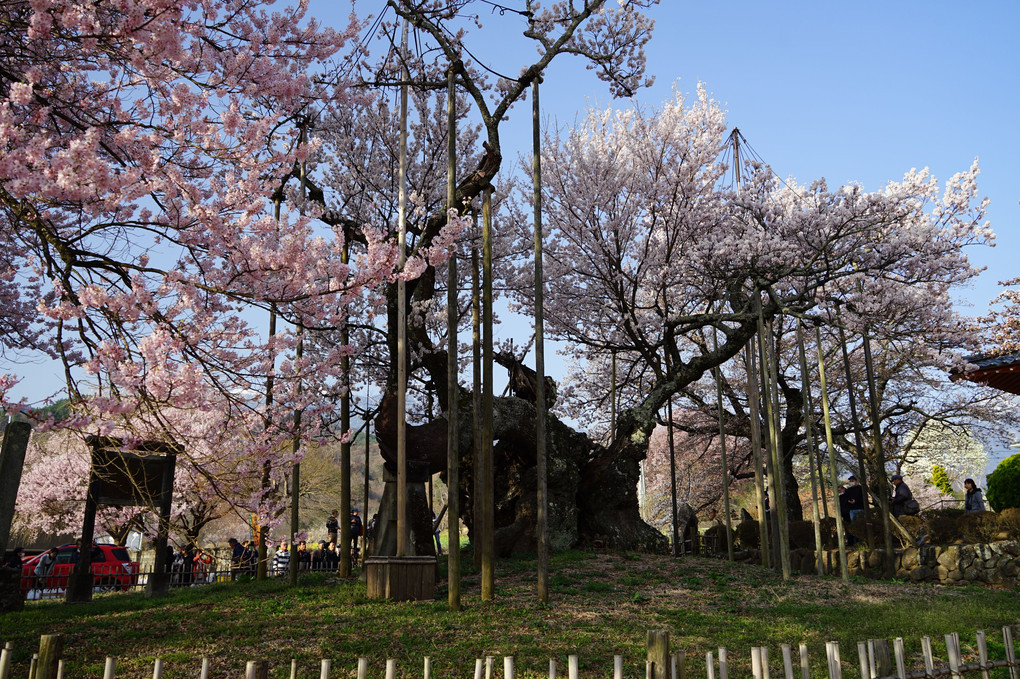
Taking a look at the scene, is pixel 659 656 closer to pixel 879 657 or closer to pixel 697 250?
pixel 879 657

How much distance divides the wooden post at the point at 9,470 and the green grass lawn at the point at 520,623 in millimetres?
1157

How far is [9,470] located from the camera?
9055mm

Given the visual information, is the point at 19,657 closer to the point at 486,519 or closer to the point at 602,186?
the point at 486,519

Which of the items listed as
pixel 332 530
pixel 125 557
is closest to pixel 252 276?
pixel 332 530

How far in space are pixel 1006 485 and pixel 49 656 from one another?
15349 mm

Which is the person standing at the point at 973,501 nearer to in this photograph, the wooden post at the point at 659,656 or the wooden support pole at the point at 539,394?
the wooden support pole at the point at 539,394

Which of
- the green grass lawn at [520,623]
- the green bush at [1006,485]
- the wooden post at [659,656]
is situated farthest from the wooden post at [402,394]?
the green bush at [1006,485]

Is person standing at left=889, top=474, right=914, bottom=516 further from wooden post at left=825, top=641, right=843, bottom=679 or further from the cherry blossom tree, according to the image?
wooden post at left=825, top=641, right=843, bottom=679

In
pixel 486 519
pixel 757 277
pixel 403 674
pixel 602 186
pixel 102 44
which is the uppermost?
pixel 602 186

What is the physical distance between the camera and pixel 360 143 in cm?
1548

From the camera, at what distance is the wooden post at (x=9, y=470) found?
353 inches

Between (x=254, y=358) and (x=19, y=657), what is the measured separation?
370cm

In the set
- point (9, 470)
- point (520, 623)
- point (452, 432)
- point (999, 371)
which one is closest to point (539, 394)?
point (452, 432)

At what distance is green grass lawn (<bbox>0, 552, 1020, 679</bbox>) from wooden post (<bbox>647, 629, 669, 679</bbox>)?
2354 mm
